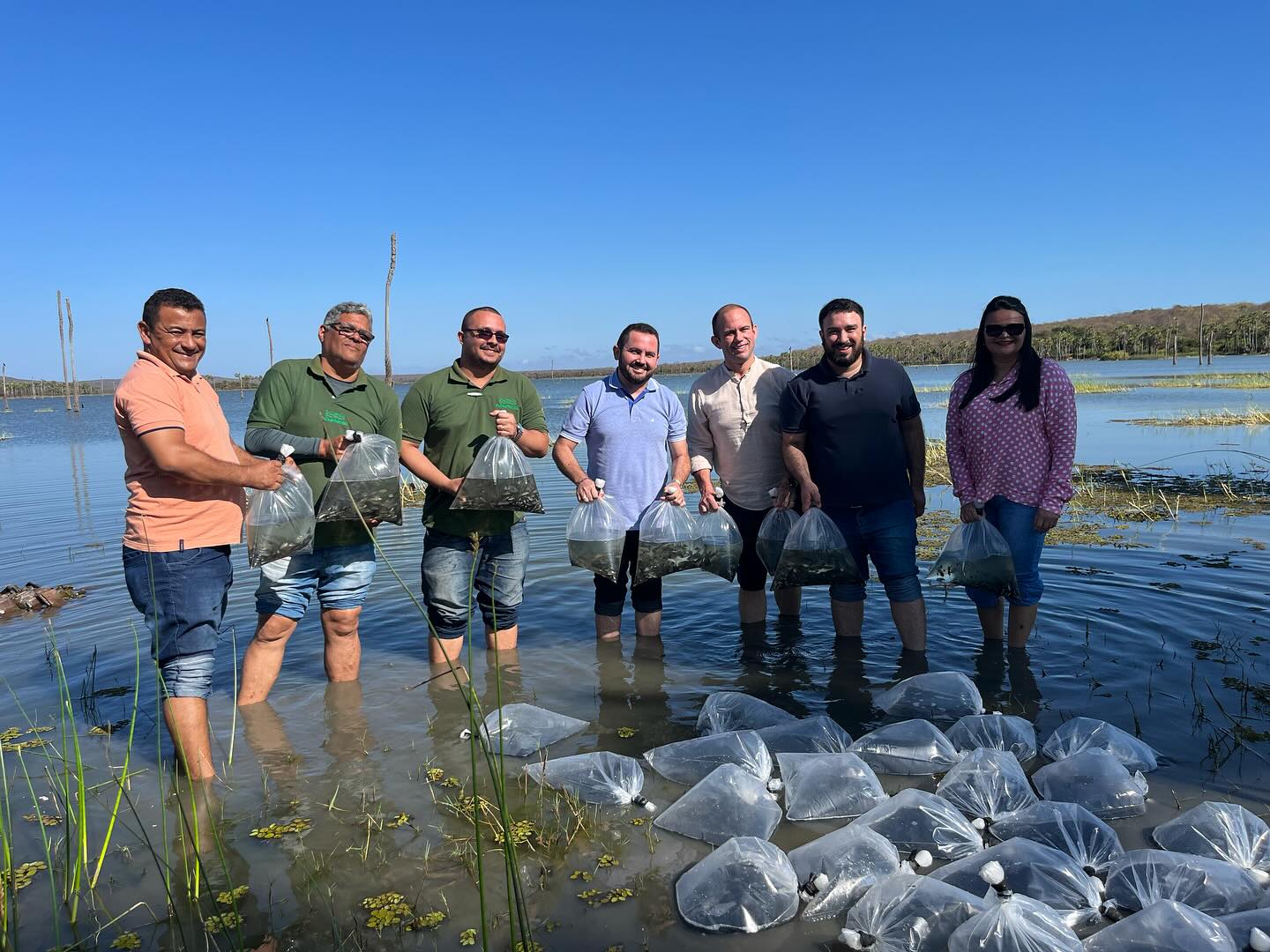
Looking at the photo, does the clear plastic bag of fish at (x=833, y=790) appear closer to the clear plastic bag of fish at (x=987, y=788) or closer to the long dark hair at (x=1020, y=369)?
the clear plastic bag of fish at (x=987, y=788)

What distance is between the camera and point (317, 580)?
4543mm

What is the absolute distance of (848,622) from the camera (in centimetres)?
546

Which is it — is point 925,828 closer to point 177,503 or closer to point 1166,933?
point 1166,933

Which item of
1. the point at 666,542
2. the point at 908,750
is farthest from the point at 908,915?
the point at 666,542

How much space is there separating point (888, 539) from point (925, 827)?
7.13ft

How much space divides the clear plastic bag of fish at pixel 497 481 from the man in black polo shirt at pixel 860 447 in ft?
5.62

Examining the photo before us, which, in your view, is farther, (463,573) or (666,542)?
(666,542)

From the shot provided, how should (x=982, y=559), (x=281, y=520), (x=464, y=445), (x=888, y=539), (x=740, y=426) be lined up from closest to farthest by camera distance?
(x=281, y=520)
(x=982, y=559)
(x=464, y=445)
(x=888, y=539)
(x=740, y=426)

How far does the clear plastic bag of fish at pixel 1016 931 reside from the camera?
7.38ft

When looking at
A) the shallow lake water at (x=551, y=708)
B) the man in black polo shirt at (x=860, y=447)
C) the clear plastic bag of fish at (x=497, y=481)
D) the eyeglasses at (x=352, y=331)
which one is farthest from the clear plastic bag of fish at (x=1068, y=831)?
the eyeglasses at (x=352, y=331)

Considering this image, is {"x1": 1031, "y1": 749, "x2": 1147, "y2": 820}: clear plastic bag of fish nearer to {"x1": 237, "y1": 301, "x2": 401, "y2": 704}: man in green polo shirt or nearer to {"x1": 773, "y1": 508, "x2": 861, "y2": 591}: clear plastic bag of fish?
{"x1": 773, "y1": 508, "x2": 861, "y2": 591}: clear plastic bag of fish

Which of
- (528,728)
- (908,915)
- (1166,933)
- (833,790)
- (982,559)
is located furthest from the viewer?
(982,559)

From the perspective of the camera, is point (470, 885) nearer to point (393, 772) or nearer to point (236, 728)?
point (393, 772)

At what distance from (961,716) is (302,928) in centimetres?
330
